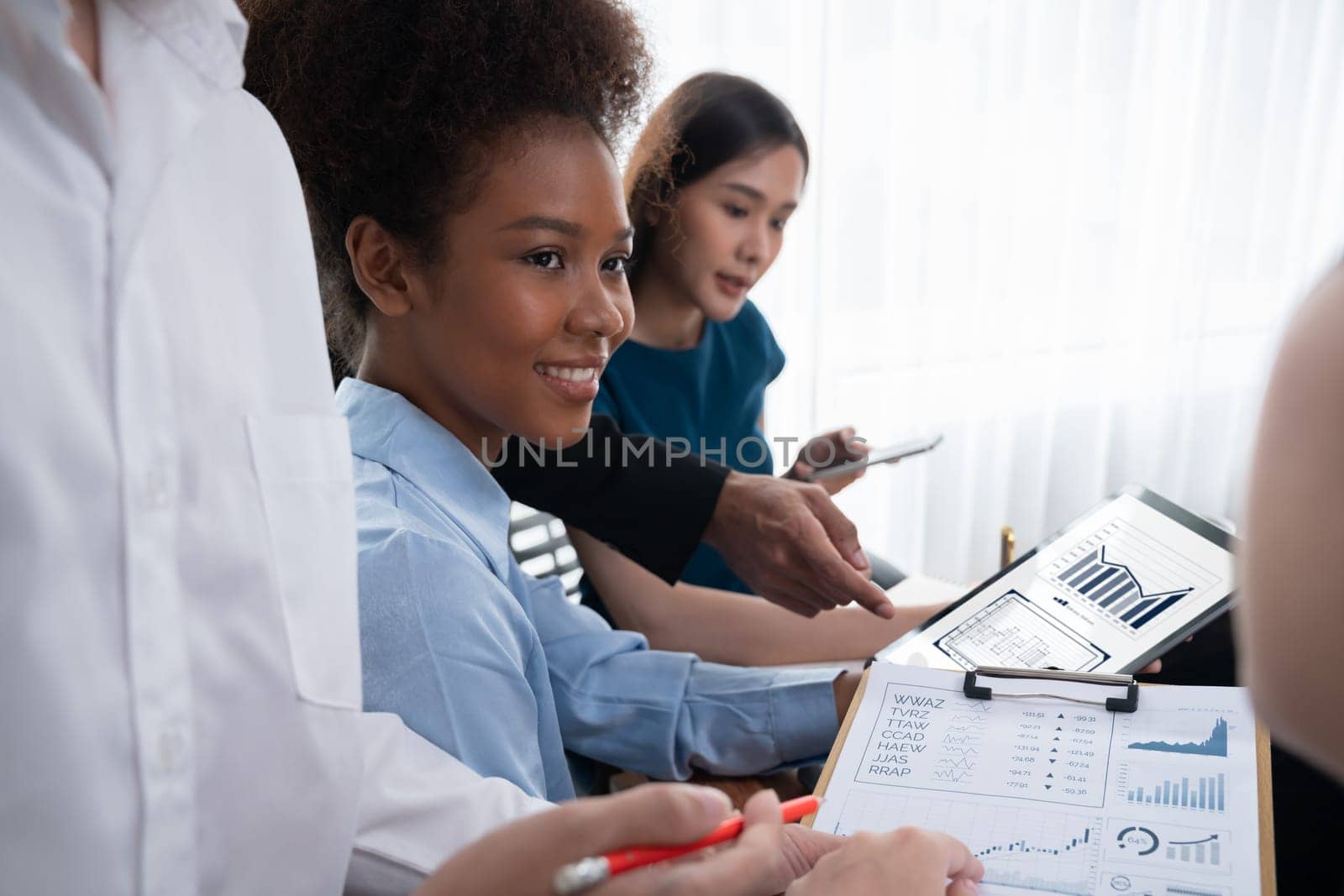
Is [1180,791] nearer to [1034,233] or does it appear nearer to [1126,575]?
[1126,575]

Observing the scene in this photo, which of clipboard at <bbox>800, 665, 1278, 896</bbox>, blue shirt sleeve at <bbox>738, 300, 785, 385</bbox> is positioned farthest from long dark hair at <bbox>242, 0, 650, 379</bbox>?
blue shirt sleeve at <bbox>738, 300, 785, 385</bbox>

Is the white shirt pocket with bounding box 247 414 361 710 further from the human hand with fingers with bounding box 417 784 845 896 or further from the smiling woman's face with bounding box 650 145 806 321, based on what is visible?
the smiling woman's face with bounding box 650 145 806 321

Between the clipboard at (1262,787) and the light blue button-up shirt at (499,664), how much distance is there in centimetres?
19

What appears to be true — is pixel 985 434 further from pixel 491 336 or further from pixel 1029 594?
pixel 491 336

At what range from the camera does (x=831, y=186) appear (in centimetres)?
210

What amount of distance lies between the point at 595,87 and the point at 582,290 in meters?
0.16

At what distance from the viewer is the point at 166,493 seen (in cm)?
42

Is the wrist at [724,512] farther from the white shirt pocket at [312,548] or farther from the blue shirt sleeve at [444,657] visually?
the white shirt pocket at [312,548]

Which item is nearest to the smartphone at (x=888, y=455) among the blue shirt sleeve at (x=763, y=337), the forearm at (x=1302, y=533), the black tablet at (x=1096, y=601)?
the black tablet at (x=1096, y=601)

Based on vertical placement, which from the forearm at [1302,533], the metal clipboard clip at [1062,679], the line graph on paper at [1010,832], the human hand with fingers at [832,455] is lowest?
the human hand with fingers at [832,455]

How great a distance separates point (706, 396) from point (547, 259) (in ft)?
2.46

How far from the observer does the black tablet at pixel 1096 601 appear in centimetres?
74

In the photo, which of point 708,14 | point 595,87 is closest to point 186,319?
point 595,87

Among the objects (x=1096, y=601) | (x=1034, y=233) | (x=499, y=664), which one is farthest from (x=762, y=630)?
(x=1034, y=233)
